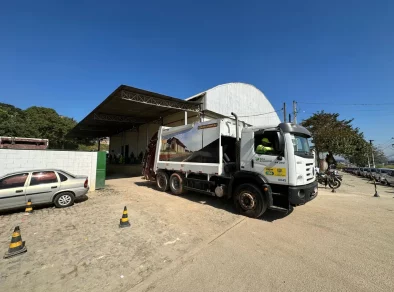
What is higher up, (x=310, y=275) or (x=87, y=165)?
(x=87, y=165)

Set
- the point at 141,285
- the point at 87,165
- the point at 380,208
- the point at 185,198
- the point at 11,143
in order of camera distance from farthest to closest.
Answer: the point at 11,143
the point at 87,165
the point at 185,198
the point at 380,208
the point at 141,285

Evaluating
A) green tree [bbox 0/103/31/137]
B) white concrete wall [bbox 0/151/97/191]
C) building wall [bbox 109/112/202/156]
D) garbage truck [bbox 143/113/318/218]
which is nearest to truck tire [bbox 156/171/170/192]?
garbage truck [bbox 143/113/318/218]

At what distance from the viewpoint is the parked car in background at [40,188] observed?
19.0 feet

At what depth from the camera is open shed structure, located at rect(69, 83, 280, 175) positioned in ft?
45.7

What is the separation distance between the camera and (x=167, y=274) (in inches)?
117

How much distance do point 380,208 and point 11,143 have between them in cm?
1798

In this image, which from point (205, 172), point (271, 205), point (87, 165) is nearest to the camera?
point (271, 205)

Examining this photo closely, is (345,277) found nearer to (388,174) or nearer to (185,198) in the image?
(185,198)

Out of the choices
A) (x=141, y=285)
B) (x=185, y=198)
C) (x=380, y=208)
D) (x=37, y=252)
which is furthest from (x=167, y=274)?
(x=380, y=208)

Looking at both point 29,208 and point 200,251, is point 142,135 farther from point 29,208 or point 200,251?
point 200,251

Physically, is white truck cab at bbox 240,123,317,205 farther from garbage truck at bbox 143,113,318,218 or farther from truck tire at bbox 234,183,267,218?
truck tire at bbox 234,183,267,218

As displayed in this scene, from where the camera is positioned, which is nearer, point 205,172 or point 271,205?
point 271,205

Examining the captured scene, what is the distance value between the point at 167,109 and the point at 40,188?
11539 millimetres

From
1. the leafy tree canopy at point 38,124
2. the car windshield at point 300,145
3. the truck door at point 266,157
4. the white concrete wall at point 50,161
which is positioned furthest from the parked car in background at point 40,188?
the leafy tree canopy at point 38,124
